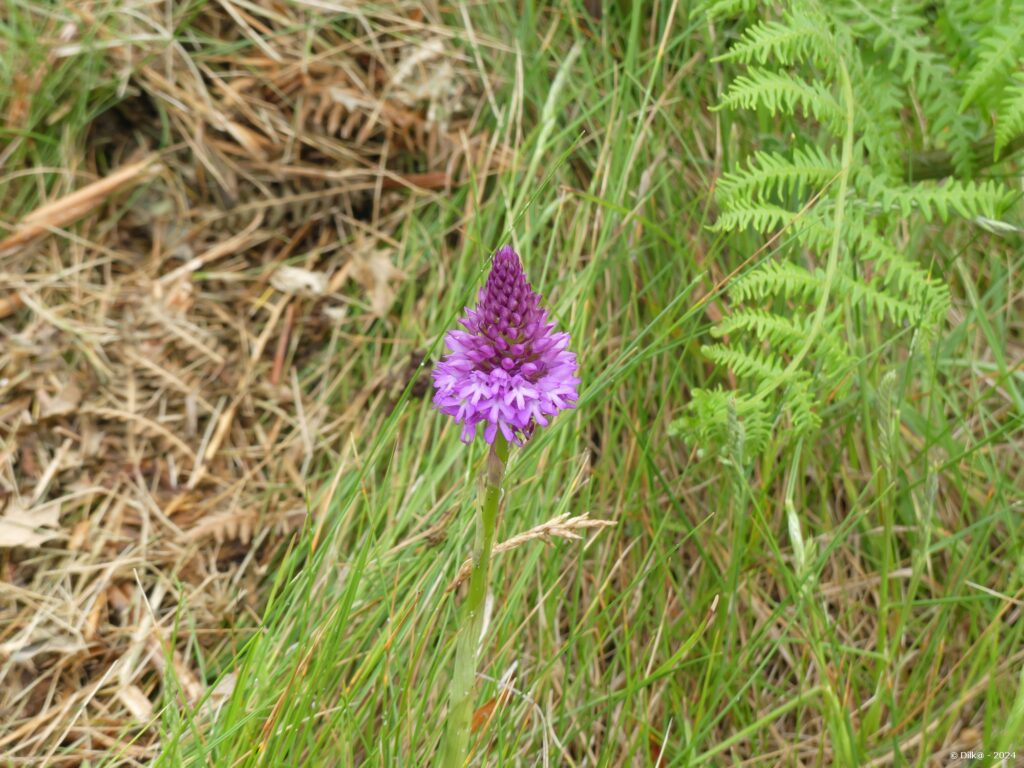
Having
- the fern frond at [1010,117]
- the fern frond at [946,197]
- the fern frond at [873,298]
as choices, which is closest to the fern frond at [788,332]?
the fern frond at [873,298]

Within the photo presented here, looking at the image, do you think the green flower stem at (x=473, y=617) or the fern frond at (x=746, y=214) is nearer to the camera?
the green flower stem at (x=473, y=617)

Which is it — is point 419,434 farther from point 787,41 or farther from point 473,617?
point 787,41

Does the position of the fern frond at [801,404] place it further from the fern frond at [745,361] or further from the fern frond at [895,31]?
the fern frond at [895,31]

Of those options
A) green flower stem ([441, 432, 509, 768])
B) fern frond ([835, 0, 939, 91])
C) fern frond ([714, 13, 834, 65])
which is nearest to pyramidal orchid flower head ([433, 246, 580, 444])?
green flower stem ([441, 432, 509, 768])

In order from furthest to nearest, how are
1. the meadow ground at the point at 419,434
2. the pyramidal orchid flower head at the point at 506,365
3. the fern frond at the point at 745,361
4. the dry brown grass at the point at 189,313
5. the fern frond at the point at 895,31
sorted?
the dry brown grass at the point at 189,313
the fern frond at the point at 895,31
the fern frond at the point at 745,361
the meadow ground at the point at 419,434
the pyramidal orchid flower head at the point at 506,365

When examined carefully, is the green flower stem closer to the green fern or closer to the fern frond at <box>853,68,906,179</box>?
the green fern

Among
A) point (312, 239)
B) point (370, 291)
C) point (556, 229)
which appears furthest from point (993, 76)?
point (312, 239)

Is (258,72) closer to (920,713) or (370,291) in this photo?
(370,291)
